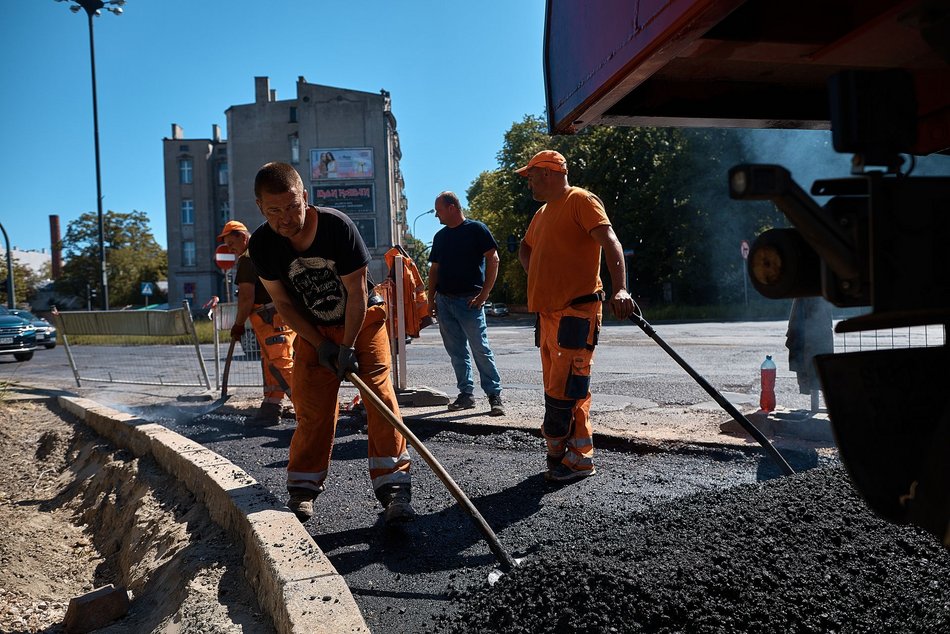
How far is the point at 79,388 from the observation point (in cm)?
1020

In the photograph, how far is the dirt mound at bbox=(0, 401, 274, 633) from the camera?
2877mm

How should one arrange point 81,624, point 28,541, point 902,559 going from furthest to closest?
point 28,541, point 81,624, point 902,559

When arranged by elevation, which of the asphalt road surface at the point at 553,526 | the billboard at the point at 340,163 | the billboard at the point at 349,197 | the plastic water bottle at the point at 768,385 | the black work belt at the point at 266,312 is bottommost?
the asphalt road surface at the point at 553,526

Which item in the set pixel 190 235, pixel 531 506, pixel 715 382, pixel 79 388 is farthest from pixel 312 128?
pixel 531 506

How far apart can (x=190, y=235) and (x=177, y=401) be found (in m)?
52.8

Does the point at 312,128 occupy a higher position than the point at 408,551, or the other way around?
the point at 312,128

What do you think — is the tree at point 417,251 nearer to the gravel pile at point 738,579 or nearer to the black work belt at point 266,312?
the black work belt at point 266,312

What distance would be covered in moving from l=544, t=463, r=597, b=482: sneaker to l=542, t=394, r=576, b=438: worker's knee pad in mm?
213

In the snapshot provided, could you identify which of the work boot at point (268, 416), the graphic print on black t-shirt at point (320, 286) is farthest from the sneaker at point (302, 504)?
the work boot at point (268, 416)

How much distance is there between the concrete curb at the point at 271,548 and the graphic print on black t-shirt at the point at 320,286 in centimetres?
95

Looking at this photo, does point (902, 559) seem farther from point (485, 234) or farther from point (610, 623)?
point (485, 234)

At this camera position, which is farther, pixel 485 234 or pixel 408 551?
pixel 485 234

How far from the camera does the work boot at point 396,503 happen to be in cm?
349

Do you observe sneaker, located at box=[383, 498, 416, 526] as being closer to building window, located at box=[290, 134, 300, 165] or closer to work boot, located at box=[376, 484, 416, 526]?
work boot, located at box=[376, 484, 416, 526]
